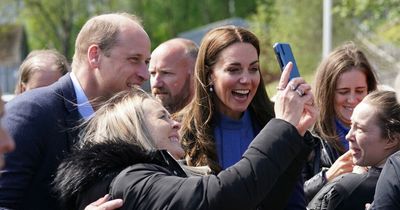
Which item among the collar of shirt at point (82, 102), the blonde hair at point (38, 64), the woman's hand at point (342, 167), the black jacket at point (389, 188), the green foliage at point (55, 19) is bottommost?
the green foliage at point (55, 19)

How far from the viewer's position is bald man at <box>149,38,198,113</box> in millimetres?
6730

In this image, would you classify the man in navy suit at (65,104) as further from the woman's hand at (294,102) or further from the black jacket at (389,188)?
the black jacket at (389,188)

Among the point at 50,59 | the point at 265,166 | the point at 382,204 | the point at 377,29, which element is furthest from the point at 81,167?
the point at 377,29

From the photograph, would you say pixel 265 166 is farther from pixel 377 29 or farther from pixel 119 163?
pixel 377 29

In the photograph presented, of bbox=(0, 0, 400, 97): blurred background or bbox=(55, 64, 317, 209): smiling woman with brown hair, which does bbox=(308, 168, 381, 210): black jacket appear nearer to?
bbox=(55, 64, 317, 209): smiling woman with brown hair

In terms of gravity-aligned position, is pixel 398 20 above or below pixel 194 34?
above

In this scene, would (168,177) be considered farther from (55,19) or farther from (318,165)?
(55,19)

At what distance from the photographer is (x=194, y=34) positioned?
45.7m

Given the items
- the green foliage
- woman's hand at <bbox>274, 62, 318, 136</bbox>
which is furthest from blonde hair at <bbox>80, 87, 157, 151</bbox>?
the green foliage

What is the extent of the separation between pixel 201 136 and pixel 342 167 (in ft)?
3.03

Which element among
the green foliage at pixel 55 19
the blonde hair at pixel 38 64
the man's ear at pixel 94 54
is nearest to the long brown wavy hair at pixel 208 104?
the man's ear at pixel 94 54

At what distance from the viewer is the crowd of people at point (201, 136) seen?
3.78 metres

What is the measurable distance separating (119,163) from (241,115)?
163 centimetres

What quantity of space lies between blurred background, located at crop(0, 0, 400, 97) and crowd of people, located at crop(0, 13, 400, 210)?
21042mm
